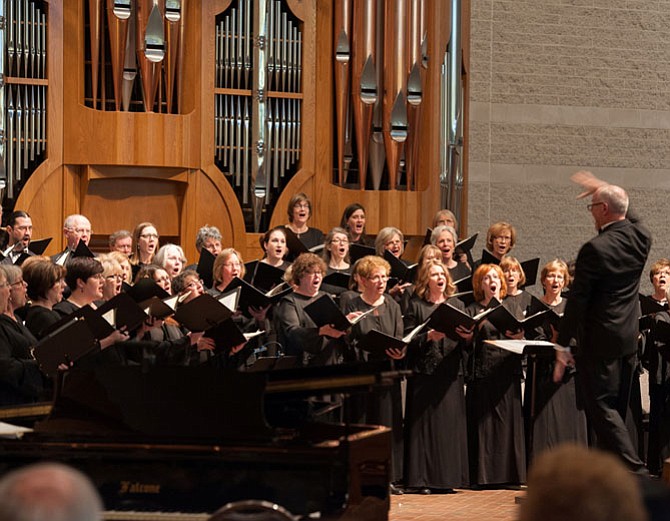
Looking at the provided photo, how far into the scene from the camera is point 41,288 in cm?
556

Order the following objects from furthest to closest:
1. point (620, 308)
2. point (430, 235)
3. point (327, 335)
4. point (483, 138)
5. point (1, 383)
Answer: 1. point (483, 138)
2. point (430, 235)
3. point (327, 335)
4. point (620, 308)
5. point (1, 383)

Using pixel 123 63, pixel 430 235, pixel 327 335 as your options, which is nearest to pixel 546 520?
pixel 327 335

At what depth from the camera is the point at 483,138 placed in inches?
444

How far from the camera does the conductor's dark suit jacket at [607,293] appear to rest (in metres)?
5.55

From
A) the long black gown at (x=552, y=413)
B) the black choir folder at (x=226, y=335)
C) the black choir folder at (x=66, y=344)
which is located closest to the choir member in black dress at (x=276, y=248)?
the long black gown at (x=552, y=413)

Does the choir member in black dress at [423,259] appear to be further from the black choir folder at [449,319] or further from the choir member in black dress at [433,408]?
the black choir folder at [449,319]

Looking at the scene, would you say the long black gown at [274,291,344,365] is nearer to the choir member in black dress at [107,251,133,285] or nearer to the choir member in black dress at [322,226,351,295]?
the choir member in black dress at [107,251,133,285]

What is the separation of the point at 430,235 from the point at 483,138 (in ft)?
10.8

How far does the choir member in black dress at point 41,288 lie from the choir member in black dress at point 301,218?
311 centimetres

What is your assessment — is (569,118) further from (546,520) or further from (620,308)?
(546,520)

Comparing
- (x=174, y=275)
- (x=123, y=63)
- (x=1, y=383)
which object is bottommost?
(x=1, y=383)

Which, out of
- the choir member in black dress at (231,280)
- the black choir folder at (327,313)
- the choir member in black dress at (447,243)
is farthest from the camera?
the choir member in black dress at (447,243)

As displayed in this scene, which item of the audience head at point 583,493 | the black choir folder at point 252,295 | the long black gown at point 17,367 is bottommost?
the long black gown at point 17,367

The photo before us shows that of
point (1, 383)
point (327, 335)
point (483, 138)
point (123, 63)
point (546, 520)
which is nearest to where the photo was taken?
point (546, 520)
